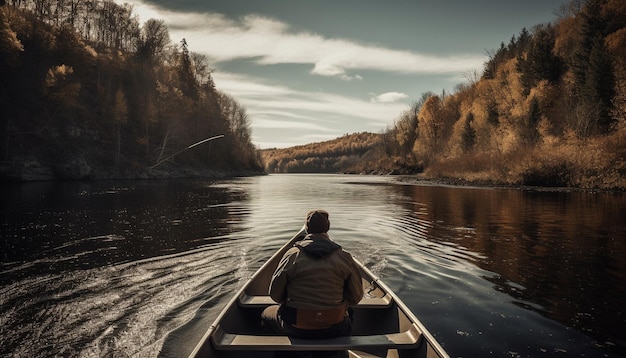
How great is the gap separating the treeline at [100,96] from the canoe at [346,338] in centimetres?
4480

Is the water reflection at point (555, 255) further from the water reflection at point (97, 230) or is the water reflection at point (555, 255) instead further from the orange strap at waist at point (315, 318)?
the water reflection at point (97, 230)

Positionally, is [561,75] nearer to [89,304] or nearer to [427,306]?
[427,306]

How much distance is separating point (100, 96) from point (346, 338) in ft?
219

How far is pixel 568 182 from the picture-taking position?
119 ft

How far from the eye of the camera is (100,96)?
58.1 metres

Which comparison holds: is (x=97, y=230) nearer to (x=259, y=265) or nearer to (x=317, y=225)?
(x=259, y=265)

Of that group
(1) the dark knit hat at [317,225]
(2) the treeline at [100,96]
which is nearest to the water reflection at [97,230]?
(1) the dark knit hat at [317,225]

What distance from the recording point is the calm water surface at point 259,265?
5543 mm

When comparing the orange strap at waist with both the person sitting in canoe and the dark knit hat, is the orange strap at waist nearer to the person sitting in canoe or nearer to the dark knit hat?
the person sitting in canoe

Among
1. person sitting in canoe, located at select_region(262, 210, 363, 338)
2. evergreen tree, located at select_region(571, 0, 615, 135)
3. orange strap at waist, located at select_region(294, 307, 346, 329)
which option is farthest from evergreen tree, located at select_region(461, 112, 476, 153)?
orange strap at waist, located at select_region(294, 307, 346, 329)

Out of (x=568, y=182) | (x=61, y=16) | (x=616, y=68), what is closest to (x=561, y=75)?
(x=616, y=68)

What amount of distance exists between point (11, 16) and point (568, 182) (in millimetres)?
70307

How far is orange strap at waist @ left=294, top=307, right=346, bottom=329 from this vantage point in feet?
13.0

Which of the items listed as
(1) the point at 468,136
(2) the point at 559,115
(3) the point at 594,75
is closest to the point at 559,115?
(2) the point at 559,115
